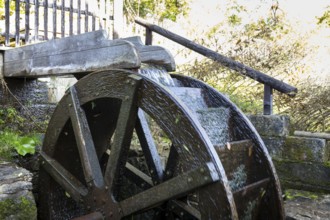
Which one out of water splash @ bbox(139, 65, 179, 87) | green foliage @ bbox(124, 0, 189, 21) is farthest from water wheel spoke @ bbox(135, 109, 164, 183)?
green foliage @ bbox(124, 0, 189, 21)

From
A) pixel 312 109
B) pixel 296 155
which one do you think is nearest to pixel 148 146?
pixel 296 155

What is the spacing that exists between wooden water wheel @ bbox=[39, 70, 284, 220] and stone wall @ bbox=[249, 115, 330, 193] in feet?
3.20

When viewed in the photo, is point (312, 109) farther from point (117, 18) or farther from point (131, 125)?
point (117, 18)

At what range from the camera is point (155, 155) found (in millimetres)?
2992

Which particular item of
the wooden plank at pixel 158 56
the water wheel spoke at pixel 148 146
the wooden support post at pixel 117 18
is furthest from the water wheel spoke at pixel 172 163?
the wooden support post at pixel 117 18

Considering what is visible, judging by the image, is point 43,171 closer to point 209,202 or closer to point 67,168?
point 67,168

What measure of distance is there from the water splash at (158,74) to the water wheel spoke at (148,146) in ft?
1.31

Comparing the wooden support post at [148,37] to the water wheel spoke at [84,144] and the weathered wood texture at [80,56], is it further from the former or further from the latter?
the water wheel spoke at [84,144]

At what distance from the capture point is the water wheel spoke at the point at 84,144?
2766 millimetres

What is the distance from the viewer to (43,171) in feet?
10.8

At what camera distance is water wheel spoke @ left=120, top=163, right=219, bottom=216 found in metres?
2.10

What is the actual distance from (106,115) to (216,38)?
14.9 ft

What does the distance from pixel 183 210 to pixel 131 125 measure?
976 mm

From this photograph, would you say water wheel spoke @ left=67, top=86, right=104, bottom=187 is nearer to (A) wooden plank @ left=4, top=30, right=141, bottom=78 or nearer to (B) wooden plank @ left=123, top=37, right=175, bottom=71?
(A) wooden plank @ left=4, top=30, right=141, bottom=78
